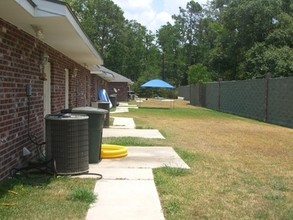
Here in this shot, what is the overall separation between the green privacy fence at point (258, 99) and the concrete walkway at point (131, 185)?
10714 mm

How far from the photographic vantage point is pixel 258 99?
23.5m

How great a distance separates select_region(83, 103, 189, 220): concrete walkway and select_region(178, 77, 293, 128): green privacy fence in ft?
35.2

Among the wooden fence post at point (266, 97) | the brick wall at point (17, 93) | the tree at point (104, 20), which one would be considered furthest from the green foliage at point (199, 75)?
the brick wall at point (17, 93)

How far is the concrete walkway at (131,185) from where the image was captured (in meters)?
5.14

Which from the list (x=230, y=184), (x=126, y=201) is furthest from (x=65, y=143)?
(x=230, y=184)

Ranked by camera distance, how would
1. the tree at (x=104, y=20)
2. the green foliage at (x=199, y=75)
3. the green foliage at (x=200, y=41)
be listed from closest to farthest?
the green foliage at (x=200, y=41) → the green foliage at (x=199, y=75) → the tree at (x=104, y=20)

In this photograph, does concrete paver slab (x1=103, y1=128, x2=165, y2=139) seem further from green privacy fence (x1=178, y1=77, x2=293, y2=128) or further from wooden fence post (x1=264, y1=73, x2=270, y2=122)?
wooden fence post (x1=264, y1=73, x2=270, y2=122)

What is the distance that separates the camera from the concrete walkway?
16.9 feet

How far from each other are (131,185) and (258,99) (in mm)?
18064

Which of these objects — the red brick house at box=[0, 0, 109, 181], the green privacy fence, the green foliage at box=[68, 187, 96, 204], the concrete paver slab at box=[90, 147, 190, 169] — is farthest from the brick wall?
the green privacy fence

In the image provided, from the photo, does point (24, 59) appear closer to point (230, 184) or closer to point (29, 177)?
point (29, 177)

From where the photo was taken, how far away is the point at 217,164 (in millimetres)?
8750

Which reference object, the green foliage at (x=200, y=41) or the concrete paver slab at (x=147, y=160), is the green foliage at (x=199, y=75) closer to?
the green foliage at (x=200, y=41)

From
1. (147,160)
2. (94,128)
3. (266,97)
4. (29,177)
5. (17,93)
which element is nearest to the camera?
(29,177)
